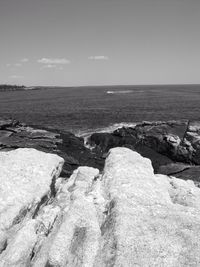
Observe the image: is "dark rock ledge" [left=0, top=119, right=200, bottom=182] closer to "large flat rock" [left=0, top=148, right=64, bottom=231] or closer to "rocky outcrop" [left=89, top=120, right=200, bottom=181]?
"rocky outcrop" [left=89, top=120, right=200, bottom=181]

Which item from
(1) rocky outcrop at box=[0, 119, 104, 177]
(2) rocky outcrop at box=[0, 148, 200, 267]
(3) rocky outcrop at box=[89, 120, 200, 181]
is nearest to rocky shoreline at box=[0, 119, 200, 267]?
(2) rocky outcrop at box=[0, 148, 200, 267]

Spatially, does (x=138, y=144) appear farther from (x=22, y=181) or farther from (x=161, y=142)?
(x=22, y=181)

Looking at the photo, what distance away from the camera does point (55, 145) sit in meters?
32.5

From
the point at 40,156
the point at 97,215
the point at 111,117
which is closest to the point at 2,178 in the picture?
the point at 40,156

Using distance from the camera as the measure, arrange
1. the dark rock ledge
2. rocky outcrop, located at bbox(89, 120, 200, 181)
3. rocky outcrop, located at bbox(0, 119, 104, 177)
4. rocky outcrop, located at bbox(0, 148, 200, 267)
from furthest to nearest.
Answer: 1. rocky outcrop, located at bbox(89, 120, 200, 181)
2. rocky outcrop, located at bbox(0, 119, 104, 177)
3. the dark rock ledge
4. rocky outcrop, located at bbox(0, 148, 200, 267)

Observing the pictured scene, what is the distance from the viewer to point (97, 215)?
441 inches

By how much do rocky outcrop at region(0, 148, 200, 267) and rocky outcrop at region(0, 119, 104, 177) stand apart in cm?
1138

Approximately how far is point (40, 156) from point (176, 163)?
62.0 feet

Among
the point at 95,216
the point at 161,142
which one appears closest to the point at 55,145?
the point at 161,142

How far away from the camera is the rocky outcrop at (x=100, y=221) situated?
27.9 feet

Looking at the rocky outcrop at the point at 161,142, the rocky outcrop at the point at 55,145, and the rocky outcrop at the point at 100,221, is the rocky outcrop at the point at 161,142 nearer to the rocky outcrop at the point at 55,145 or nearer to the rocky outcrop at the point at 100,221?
the rocky outcrop at the point at 55,145

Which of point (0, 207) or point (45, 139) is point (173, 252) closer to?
point (0, 207)

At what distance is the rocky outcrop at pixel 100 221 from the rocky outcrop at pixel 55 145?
37.3ft

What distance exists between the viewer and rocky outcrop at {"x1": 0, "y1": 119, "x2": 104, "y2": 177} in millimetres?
29391
